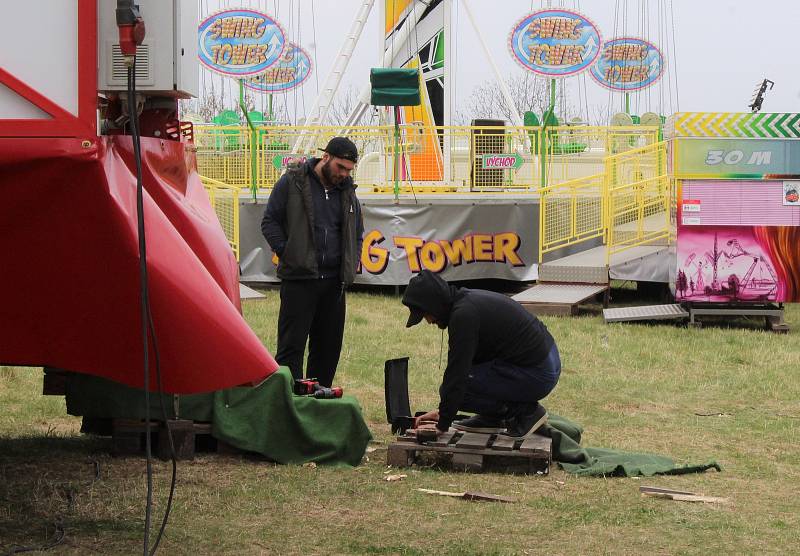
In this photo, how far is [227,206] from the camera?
18.5 m

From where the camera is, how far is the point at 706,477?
725cm

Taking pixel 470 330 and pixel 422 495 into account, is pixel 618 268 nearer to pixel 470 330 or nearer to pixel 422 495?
pixel 470 330

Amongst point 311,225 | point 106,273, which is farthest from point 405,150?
point 106,273

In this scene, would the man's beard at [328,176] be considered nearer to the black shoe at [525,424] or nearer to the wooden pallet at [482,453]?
the wooden pallet at [482,453]

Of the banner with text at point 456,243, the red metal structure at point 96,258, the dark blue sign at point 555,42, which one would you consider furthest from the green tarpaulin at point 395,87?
the red metal structure at point 96,258

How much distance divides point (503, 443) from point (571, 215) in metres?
10.8

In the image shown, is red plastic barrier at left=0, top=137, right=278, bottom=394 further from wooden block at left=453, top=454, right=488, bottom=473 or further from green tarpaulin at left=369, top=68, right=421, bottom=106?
green tarpaulin at left=369, top=68, right=421, bottom=106

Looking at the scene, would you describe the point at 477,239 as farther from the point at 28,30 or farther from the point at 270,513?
the point at 28,30

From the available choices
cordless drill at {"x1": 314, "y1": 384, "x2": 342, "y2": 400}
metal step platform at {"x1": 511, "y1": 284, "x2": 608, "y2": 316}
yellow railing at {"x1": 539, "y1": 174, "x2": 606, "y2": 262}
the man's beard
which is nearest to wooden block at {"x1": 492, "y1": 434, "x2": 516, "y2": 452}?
cordless drill at {"x1": 314, "y1": 384, "x2": 342, "y2": 400}

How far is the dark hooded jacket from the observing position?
22.7 ft

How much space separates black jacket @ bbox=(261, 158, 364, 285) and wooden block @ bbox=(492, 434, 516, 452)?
67.9 inches

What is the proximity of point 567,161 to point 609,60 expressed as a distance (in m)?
18.8

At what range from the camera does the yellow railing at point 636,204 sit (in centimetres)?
1689

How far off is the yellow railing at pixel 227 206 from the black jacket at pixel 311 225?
31.5 feet
